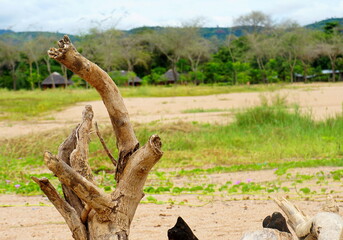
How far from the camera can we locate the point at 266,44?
4247 centimetres

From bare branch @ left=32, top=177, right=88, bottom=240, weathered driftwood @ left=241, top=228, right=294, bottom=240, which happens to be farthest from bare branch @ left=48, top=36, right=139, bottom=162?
weathered driftwood @ left=241, top=228, right=294, bottom=240

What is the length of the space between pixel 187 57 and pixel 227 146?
121ft

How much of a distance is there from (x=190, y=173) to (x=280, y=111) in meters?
4.54

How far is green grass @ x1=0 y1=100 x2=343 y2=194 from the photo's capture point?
275 inches

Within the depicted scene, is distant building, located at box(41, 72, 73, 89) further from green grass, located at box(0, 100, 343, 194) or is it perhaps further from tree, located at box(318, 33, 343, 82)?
green grass, located at box(0, 100, 343, 194)

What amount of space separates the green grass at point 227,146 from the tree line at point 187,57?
88.8 feet

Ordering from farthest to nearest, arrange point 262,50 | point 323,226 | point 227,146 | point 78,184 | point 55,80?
point 262,50 < point 55,80 < point 227,146 < point 78,184 < point 323,226

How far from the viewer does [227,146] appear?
8.60 metres

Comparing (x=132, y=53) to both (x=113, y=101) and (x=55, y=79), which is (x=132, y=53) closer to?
(x=55, y=79)

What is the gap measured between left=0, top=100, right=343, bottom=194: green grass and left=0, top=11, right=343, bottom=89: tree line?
88.8 feet

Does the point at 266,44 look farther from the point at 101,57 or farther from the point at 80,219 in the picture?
the point at 80,219

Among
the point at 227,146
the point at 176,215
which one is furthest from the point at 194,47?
the point at 176,215

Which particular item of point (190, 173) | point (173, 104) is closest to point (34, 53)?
point (173, 104)

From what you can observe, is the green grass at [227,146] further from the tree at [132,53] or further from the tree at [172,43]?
the tree at [172,43]
